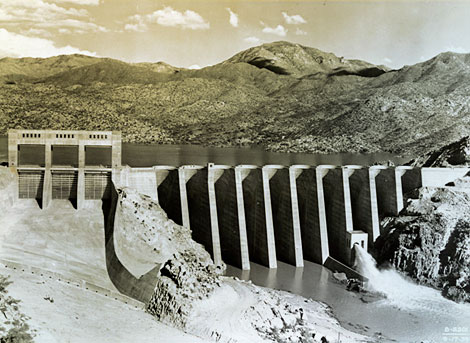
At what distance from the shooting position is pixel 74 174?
30719 mm

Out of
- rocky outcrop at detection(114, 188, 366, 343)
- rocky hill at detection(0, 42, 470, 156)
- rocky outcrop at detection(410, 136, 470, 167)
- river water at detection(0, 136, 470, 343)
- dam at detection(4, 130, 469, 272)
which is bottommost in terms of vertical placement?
river water at detection(0, 136, 470, 343)

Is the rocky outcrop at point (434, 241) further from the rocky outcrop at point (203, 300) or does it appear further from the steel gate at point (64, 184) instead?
the steel gate at point (64, 184)

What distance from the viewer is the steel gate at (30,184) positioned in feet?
98.6

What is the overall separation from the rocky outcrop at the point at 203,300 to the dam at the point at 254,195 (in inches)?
131

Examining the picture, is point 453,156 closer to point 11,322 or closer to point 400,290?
point 400,290

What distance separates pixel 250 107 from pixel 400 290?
144044 mm

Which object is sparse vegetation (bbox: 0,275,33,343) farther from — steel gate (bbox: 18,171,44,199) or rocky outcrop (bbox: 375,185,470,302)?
rocky outcrop (bbox: 375,185,470,302)

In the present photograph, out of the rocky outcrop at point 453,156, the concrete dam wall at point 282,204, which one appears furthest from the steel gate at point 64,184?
the rocky outcrop at point 453,156

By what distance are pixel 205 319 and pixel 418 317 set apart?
15.1 metres

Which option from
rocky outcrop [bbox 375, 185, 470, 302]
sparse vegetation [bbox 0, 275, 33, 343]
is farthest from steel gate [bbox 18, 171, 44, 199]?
rocky outcrop [bbox 375, 185, 470, 302]

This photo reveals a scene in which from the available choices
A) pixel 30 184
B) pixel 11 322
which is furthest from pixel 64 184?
pixel 11 322

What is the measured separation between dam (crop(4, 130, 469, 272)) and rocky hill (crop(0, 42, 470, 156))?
7374 cm

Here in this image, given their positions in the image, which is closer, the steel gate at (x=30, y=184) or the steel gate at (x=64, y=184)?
the steel gate at (x=30, y=184)

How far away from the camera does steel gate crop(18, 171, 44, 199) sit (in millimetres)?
30047
